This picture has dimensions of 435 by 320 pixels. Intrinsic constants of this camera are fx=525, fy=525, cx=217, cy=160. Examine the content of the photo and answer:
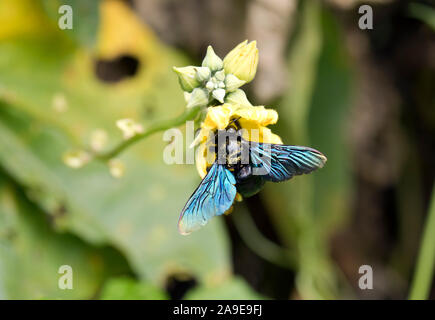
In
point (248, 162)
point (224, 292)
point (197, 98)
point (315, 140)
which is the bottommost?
point (224, 292)

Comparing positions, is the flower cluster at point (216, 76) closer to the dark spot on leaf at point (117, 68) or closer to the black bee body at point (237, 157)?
the black bee body at point (237, 157)

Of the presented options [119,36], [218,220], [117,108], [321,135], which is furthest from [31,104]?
[321,135]

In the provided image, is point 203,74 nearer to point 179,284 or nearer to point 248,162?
point 248,162

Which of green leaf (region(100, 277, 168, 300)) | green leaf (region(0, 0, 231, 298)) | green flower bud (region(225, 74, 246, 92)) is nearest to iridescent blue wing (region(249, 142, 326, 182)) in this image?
green flower bud (region(225, 74, 246, 92))

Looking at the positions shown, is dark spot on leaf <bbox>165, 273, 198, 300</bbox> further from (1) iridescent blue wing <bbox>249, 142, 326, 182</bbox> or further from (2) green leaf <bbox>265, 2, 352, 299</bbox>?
(1) iridescent blue wing <bbox>249, 142, 326, 182</bbox>

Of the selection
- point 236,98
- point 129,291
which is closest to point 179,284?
point 129,291
